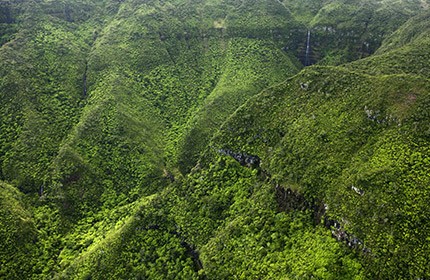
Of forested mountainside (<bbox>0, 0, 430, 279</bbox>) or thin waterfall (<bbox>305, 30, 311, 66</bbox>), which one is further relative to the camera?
thin waterfall (<bbox>305, 30, 311, 66</bbox>)

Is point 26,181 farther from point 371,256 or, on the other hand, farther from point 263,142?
point 371,256

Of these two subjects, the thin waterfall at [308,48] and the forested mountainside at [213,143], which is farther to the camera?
the thin waterfall at [308,48]

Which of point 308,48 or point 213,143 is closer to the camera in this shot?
point 213,143

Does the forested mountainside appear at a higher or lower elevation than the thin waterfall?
higher

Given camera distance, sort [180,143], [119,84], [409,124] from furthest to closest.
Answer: [119,84]
[180,143]
[409,124]

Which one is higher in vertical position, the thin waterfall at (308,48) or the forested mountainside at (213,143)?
the forested mountainside at (213,143)

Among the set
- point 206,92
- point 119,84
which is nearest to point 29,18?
point 119,84

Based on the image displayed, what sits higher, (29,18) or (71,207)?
(29,18)

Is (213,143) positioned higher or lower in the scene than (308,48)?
higher
